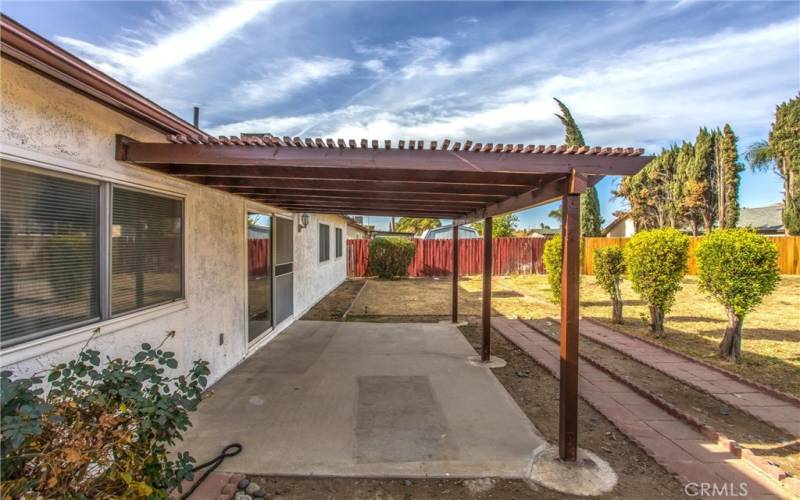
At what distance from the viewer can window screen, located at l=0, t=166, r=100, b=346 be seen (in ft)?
7.74

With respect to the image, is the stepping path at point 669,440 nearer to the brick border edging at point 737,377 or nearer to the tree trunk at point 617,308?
the brick border edging at point 737,377

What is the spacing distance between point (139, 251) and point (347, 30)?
6559mm

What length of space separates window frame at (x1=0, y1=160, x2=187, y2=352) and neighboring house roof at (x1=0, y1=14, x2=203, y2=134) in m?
0.55

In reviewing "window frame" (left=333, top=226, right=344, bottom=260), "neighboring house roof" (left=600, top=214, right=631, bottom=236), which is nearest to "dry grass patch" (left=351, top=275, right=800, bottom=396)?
"window frame" (left=333, top=226, right=344, bottom=260)

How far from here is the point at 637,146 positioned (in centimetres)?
310

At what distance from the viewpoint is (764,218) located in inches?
1387

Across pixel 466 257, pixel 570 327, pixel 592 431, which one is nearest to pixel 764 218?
pixel 466 257

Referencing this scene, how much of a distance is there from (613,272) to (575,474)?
710 centimetres

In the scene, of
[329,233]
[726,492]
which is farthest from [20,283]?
[329,233]

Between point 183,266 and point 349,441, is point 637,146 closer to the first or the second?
point 349,441

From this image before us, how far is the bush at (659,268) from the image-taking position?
24.4 feet

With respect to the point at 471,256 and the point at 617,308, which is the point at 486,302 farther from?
the point at 471,256

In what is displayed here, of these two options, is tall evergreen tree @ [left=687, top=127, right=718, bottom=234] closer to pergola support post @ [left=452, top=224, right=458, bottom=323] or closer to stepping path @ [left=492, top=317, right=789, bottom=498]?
pergola support post @ [left=452, top=224, right=458, bottom=323]

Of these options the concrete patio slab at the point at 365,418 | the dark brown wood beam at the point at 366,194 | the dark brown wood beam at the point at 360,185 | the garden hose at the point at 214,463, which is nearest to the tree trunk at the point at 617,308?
the concrete patio slab at the point at 365,418
